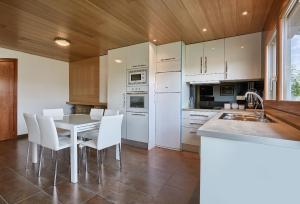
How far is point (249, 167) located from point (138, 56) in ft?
9.90

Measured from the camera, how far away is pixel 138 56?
3.51 m

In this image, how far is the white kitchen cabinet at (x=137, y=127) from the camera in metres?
3.42

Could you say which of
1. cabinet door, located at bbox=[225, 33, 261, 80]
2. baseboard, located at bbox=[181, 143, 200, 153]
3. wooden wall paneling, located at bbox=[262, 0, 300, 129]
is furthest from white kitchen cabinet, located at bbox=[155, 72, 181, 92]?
wooden wall paneling, located at bbox=[262, 0, 300, 129]

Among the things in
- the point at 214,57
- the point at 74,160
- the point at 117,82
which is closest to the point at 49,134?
the point at 74,160

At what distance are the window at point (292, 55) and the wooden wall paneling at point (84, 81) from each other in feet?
13.6

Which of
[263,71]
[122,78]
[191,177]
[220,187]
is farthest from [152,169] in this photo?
[263,71]

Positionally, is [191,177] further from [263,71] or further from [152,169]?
[263,71]

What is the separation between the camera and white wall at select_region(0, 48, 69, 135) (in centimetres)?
418

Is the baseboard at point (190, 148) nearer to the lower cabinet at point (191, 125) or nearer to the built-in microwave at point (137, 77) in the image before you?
the lower cabinet at point (191, 125)

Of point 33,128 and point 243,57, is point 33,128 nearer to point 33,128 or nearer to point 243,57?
point 33,128

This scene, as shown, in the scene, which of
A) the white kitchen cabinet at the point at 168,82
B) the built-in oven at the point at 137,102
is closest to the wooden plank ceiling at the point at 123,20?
the white kitchen cabinet at the point at 168,82

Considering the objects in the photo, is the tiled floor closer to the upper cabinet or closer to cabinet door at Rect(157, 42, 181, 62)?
the upper cabinet

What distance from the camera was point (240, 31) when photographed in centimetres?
288

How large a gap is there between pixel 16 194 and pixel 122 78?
268 cm
